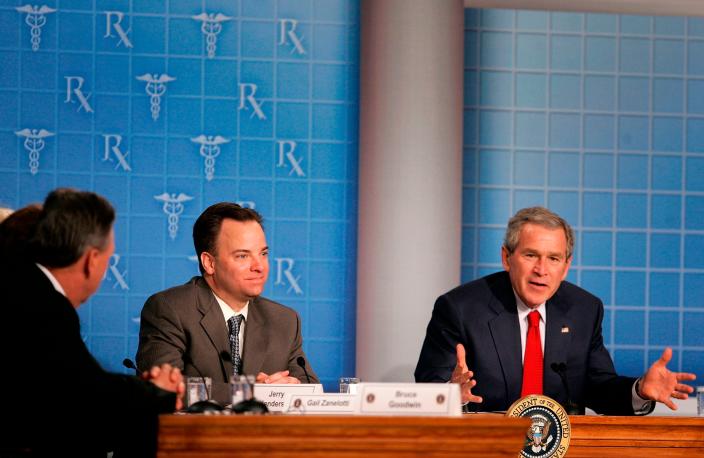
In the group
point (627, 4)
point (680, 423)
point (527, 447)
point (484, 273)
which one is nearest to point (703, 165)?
point (627, 4)

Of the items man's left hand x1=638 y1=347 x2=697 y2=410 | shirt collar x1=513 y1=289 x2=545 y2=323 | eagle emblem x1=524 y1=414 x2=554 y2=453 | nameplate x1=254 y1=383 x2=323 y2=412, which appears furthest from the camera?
shirt collar x1=513 y1=289 x2=545 y2=323

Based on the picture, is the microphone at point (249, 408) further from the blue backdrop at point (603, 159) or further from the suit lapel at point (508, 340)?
the blue backdrop at point (603, 159)

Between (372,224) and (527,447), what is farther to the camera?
(372,224)

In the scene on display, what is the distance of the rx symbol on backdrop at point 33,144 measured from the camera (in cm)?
541

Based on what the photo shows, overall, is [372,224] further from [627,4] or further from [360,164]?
[627,4]

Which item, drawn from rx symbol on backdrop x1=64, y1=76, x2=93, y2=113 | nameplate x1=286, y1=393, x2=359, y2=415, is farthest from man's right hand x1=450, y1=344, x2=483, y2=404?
rx symbol on backdrop x1=64, y1=76, x2=93, y2=113

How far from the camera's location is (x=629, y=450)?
326cm

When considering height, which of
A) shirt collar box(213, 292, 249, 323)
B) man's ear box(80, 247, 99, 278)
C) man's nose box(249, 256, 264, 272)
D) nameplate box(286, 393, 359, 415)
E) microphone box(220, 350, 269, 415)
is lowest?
nameplate box(286, 393, 359, 415)

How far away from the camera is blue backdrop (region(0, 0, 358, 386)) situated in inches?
214

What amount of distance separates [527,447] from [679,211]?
10.2 feet

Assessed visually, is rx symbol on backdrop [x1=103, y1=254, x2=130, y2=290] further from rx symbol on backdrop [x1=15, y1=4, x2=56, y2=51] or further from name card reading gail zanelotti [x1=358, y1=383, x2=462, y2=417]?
name card reading gail zanelotti [x1=358, y1=383, x2=462, y2=417]

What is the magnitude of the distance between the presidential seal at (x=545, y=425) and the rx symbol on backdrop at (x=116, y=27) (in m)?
3.29

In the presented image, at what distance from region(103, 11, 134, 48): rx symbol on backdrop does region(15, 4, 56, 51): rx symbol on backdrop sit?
291 millimetres

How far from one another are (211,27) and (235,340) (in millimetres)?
2186
